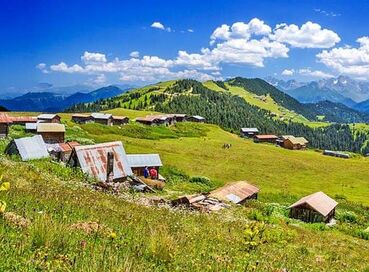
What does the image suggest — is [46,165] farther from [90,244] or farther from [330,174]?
[330,174]

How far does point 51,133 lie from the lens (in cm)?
8844

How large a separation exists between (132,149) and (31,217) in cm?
8496

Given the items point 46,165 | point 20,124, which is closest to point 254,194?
point 46,165

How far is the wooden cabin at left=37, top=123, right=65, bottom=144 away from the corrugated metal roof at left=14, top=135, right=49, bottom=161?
3755 cm

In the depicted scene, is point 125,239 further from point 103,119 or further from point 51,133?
point 103,119

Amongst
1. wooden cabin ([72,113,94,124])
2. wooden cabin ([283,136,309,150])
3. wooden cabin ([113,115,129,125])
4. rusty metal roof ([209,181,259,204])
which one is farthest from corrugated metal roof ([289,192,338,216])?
wooden cabin ([283,136,309,150])

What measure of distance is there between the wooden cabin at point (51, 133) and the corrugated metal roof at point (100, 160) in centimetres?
4725

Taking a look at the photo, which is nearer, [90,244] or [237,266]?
[90,244]

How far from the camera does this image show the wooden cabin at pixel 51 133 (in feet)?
289

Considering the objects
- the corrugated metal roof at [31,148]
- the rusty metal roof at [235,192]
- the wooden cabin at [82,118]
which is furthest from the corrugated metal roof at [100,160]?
the wooden cabin at [82,118]

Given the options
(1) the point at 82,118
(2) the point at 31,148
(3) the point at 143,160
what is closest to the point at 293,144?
(1) the point at 82,118

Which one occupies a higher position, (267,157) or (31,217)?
(31,217)

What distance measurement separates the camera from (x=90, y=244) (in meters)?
9.12

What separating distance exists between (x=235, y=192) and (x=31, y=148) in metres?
25.7
